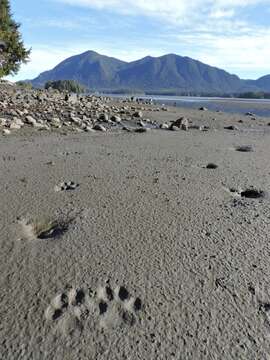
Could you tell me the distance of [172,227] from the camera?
187 inches

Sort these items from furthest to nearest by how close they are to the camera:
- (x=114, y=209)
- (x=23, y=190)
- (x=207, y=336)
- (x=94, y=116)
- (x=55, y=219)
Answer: (x=94, y=116) < (x=23, y=190) < (x=114, y=209) < (x=55, y=219) < (x=207, y=336)

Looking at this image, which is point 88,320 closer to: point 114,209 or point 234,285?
point 234,285

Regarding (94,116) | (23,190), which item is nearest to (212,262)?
(23,190)

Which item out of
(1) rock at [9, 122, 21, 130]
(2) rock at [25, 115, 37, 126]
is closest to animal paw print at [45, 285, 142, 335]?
(1) rock at [9, 122, 21, 130]

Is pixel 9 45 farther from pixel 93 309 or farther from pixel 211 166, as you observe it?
pixel 93 309

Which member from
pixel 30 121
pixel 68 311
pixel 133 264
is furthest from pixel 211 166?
pixel 30 121

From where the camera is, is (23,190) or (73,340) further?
(23,190)

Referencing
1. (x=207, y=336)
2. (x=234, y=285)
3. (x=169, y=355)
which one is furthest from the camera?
(x=234, y=285)

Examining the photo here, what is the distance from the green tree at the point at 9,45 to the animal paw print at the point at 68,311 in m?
29.9

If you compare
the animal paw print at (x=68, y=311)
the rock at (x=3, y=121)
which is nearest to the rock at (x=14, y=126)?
the rock at (x=3, y=121)

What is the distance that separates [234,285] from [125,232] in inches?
54.8

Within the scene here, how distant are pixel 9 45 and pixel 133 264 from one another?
31.1 meters

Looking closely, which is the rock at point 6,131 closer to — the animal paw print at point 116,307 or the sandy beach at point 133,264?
the sandy beach at point 133,264

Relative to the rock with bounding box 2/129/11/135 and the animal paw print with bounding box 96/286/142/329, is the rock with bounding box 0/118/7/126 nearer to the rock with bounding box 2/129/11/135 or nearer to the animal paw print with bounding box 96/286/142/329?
the rock with bounding box 2/129/11/135
